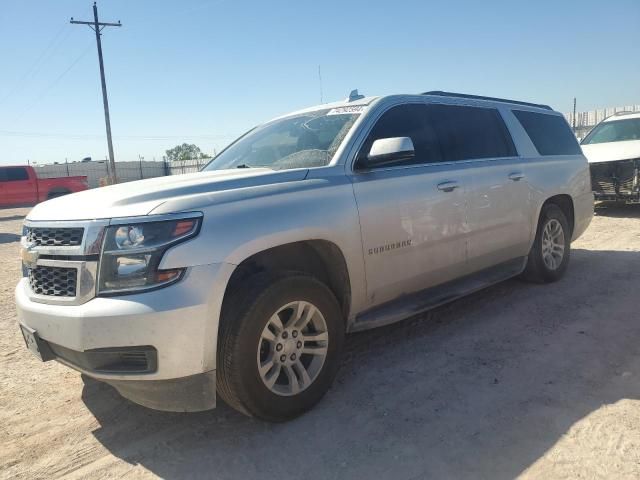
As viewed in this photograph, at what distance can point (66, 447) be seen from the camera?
288cm

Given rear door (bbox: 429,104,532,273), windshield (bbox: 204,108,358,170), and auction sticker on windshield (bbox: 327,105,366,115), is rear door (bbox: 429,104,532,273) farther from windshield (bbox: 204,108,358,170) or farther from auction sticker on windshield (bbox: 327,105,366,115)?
windshield (bbox: 204,108,358,170)

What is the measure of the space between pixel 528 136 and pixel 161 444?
4.60m

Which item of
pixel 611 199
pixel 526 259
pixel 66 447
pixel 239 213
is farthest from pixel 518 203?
pixel 611 199

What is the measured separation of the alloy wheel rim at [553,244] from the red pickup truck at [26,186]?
63.4ft

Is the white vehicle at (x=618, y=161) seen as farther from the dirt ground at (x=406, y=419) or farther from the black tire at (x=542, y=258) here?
the dirt ground at (x=406, y=419)

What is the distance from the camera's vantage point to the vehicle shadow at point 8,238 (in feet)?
40.4

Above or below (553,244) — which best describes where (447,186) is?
above

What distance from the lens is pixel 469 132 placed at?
462 cm

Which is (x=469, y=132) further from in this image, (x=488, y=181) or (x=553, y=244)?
(x=553, y=244)

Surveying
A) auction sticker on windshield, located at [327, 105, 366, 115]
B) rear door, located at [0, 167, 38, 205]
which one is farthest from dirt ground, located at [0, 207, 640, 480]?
rear door, located at [0, 167, 38, 205]

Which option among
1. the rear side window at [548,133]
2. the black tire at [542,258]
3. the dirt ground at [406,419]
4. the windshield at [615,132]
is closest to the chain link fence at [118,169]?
the windshield at [615,132]

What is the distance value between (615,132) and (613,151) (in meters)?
1.18

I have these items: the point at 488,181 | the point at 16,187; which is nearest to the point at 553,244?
the point at 488,181

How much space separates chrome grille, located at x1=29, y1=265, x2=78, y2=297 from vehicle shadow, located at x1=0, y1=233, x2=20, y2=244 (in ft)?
36.1
